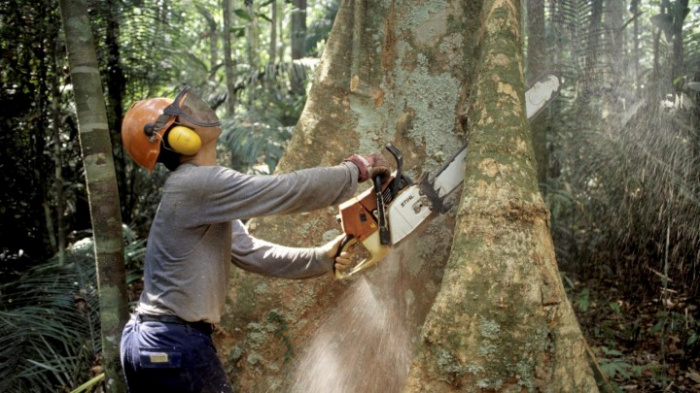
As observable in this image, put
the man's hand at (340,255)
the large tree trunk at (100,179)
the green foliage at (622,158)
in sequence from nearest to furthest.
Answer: the man's hand at (340,255) → the large tree trunk at (100,179) → the green foliage at (622,158)

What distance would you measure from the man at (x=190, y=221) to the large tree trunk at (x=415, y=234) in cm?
50

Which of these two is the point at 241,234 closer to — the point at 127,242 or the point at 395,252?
the point at 395,252

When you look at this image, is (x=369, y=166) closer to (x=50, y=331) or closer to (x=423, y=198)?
(x=423, y=198)

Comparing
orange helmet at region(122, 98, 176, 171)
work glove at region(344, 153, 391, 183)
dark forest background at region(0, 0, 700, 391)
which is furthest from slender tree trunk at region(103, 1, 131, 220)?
work glove at region(344, 153, 391, 183)

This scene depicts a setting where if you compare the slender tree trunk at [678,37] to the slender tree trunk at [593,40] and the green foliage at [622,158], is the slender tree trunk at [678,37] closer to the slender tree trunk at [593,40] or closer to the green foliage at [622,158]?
the green foliage at [622,158]

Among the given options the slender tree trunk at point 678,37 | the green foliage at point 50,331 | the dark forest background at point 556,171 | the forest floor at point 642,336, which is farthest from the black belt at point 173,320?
the slender tree trunk at point 678,37

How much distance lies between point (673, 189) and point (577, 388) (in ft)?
10.2

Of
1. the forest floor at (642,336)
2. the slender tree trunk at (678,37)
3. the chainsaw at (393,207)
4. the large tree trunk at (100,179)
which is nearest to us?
the chainsaw at (393,207)

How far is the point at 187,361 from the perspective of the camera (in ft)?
6.53

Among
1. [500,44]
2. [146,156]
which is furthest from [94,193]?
[500,44]

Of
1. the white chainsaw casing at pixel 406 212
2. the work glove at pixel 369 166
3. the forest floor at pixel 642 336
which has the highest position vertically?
the work glove at pixel 369 166

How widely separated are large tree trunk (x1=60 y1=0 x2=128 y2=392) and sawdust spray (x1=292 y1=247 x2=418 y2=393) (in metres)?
0.85

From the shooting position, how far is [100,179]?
2.56 m

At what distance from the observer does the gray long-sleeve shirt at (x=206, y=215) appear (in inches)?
77.7
